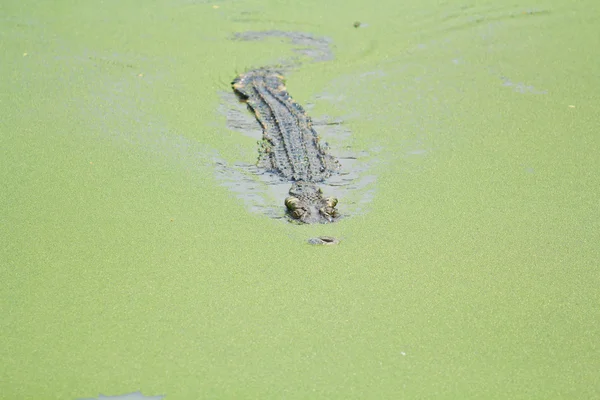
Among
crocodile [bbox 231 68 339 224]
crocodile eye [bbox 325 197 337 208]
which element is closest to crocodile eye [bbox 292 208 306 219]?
crocodile [bbox 231 68 339 224]

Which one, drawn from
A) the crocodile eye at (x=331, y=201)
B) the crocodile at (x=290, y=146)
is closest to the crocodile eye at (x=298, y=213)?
the crocodile at (x=290, y=146)

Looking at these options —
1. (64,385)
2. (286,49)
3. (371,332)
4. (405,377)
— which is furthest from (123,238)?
(286,49)

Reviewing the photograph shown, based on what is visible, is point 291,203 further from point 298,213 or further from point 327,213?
point 327,213

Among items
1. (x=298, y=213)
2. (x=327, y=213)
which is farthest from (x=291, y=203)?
(x=327, y=213)

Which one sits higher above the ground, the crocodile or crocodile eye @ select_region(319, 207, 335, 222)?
the crocodile

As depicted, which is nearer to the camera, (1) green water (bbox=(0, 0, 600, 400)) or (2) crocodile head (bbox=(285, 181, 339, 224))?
(1) green water (bbox=(0, 0, 600, 400))

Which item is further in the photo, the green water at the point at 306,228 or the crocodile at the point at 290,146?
the crocodile at the point at 290,146

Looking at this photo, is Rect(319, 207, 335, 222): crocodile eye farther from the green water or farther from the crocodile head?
the green water

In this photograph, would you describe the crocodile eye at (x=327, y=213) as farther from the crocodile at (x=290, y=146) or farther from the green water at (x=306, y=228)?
the green water at (x=306, y=228)
